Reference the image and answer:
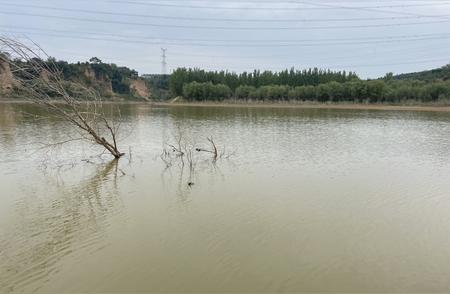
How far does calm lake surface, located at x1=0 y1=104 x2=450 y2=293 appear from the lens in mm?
6445

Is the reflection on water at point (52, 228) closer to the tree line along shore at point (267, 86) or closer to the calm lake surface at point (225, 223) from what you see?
the calm lake surface at point (225, 223)

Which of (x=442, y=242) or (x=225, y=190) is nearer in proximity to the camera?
(x=442, y=242)

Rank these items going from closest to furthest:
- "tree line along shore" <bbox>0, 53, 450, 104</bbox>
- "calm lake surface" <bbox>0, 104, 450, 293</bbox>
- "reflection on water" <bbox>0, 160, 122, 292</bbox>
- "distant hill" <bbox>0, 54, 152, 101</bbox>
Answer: "calm lake surface" <bbox>0, 104, 450, 293</bbox> → "reflection on water" <bbox>0, 160, 122, 292</bbox> → "tree line along shore" <bbox>0, 53, 450, 104</bbox> → "distant hill" <bbox>0, 54, 152, 101</bbox>

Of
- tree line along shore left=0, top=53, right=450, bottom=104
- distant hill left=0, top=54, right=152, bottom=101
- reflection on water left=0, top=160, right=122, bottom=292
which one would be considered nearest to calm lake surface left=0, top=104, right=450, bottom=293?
reflection on water left=0, top=160, right=122, bottom=292

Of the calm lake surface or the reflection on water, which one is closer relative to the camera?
the calm lake surface

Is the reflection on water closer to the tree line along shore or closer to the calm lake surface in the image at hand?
the calm lake surface

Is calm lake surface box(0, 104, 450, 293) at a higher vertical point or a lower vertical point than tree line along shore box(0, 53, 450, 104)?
lower

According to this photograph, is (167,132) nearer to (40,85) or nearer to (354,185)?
(40,85)

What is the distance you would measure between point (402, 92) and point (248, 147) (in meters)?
54.3

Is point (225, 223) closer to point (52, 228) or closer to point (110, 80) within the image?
point (52, 228)

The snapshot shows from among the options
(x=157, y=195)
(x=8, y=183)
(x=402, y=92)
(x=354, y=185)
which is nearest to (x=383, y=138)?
(x=354, y=185)

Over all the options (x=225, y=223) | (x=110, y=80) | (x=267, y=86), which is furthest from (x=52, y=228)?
(x=110, y=80)

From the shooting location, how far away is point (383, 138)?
23781 millimetres

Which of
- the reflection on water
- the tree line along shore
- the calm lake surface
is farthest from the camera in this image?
the tree line along shore
